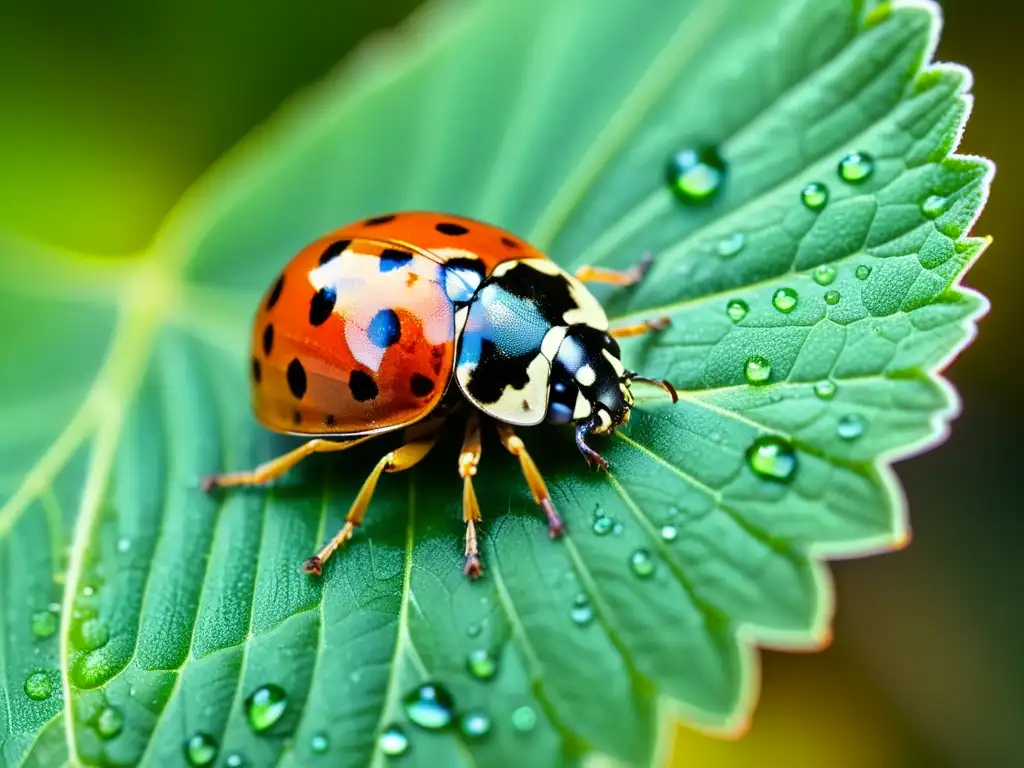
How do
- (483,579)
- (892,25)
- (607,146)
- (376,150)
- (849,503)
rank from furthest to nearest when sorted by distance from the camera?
(376,150) → (607,146) → (892,25) → (483,579) → (849,503)

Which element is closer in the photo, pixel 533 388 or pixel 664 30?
pixel 533 388

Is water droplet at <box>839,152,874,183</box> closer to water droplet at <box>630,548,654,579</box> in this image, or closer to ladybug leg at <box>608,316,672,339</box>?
ladybug leg at <box>608,316,672,339</box>

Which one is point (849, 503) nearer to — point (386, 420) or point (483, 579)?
point (483, 579)

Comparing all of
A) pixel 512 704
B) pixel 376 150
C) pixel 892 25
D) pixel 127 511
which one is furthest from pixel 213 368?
pixel 892 25

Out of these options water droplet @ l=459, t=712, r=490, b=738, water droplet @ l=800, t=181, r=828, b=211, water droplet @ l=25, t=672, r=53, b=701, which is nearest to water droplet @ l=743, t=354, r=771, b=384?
water droplet @ l=800, t=181, r=828, b=211

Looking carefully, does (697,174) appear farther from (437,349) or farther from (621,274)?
(437,349)

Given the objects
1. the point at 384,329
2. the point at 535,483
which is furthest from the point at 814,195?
the point at 384,329
